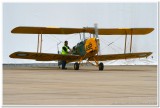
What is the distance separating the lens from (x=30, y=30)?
842 inches

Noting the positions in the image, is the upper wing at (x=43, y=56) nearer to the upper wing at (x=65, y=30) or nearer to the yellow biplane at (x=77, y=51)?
the yellow biplane at (x=77, y=51)

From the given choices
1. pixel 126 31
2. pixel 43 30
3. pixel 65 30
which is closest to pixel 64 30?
pixel 65 30

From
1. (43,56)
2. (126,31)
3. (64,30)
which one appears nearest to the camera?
(43,56)

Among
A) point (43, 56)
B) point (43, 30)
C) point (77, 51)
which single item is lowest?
point (43, 56)

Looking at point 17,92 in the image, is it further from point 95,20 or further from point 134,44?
point 134,44

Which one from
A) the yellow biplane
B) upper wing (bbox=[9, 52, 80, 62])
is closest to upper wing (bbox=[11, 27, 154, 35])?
the yellow biplane

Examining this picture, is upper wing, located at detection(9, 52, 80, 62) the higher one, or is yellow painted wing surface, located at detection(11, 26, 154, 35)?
yellow painted wing surface, located at detection(11, 26, 154, 35)

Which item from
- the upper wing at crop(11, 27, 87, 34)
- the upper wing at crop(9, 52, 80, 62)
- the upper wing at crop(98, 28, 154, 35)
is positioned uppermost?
the upper wing at crop(98, 28, 154, 35)

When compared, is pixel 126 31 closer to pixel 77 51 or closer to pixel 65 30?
pixel 77 51

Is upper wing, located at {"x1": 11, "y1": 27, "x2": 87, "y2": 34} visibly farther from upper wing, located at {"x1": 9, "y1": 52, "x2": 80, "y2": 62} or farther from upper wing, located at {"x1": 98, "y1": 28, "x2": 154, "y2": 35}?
upper wing, located at {"x1": 98, "y1": 28, "x2": 154, "y2": 35}

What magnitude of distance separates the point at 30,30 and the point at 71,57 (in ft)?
6.12

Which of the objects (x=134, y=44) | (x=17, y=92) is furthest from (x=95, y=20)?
(x=17, y=92)

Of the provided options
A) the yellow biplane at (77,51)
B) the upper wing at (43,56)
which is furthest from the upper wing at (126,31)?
the upper wing at (43,56)

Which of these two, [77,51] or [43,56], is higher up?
[77,51]
